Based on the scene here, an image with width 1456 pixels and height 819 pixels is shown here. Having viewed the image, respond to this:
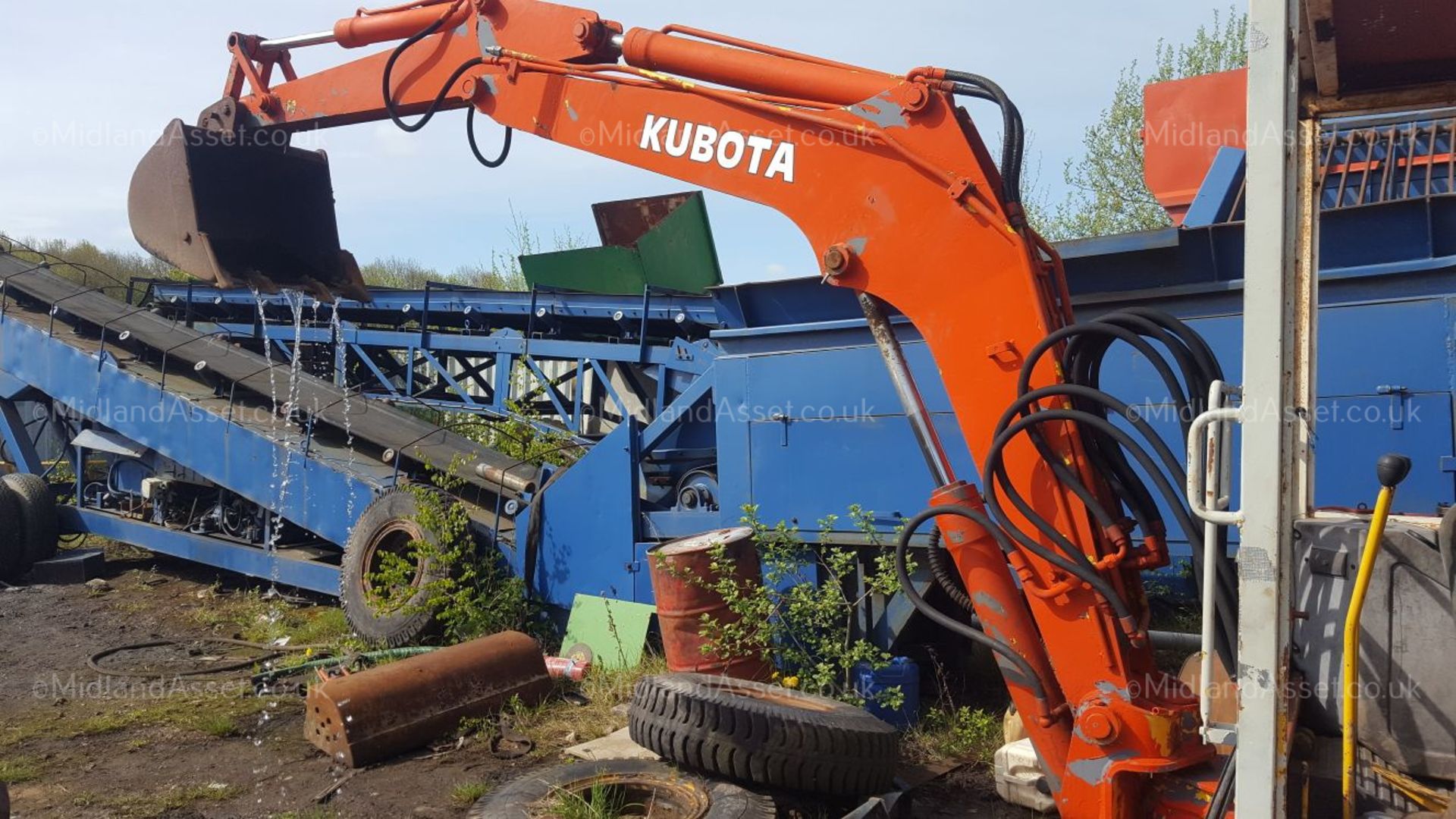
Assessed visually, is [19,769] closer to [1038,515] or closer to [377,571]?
[377,571]

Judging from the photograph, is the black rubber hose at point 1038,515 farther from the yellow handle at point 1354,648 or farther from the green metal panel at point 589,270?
the green metal panel at point 589,270

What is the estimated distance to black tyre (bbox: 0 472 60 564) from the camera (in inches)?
362

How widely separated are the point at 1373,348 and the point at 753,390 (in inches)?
109

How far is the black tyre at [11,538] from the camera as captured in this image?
903 centimetres

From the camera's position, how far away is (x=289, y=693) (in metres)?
6.33

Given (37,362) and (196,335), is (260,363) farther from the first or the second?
(37,362)

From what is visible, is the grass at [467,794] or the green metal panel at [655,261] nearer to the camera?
the grass at [467,794]

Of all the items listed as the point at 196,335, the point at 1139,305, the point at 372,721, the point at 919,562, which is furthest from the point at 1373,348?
the point at 196,335

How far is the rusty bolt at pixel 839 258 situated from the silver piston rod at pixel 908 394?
11cm

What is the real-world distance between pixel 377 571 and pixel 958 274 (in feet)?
16.1

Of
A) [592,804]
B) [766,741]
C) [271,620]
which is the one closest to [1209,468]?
[766,741]

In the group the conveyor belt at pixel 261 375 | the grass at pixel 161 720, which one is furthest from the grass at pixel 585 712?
the conveyor belt at pixel 261 375

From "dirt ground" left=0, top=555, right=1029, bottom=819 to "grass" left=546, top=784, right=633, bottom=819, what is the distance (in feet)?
2.52

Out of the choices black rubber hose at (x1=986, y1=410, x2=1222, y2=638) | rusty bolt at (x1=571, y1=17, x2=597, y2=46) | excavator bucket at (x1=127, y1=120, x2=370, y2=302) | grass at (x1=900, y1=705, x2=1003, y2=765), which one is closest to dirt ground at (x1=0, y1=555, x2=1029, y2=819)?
grass at (x1=900, y1=705, x2=1003, y2=765)
